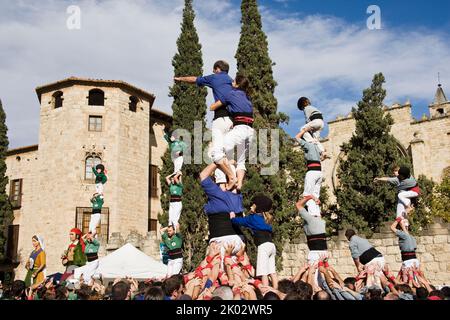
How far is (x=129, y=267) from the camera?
52.4 ft

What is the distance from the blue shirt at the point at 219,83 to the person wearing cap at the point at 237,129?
8cm

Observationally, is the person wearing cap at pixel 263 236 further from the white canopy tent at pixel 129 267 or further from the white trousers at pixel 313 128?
the white canopy tent at pixel 129 267

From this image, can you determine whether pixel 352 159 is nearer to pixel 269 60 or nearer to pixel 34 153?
pixel 269 60

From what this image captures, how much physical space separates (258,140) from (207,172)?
52.1 feet

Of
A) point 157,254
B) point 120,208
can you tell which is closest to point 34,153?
point 120,208

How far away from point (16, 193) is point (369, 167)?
86.2ft

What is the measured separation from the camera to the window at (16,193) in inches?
1304

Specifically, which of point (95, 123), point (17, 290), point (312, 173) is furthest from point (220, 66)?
point (95, 123)

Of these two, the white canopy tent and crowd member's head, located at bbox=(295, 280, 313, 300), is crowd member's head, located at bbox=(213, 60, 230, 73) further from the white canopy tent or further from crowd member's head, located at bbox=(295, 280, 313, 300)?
the white canopy tent

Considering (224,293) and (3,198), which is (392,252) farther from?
(3,198)

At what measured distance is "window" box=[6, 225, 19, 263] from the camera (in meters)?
32.2

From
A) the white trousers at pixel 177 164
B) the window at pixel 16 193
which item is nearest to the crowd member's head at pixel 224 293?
the white trousers at pixel 177 164
